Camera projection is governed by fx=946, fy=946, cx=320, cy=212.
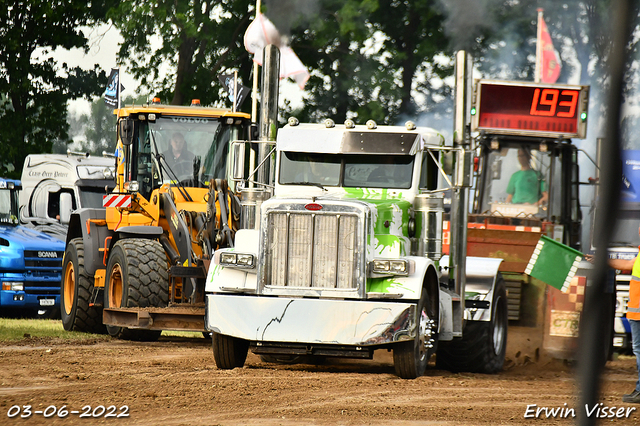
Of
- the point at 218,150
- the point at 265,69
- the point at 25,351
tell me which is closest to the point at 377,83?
the point at 218,150

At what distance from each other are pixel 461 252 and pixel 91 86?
24468 mm

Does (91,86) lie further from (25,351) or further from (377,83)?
(25,351)

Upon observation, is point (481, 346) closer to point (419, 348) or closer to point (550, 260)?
point (550, 260)

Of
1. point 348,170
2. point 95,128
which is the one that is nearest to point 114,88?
point 348,170

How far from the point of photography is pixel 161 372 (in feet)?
29.0

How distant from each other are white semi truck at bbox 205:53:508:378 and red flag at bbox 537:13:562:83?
539 inches

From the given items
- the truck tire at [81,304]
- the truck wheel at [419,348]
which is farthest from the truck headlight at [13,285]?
the truck wheel at [419,348]

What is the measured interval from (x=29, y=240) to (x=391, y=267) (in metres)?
10.3

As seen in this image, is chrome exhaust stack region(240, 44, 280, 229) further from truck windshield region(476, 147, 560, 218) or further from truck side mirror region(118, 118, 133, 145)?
truck windshield region(476, 147, 560, 218)

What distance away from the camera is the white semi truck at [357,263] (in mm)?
8594

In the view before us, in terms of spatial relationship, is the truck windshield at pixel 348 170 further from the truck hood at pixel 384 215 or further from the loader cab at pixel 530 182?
the loader cab at pixel 530 182

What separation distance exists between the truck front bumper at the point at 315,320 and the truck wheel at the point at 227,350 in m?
0.34

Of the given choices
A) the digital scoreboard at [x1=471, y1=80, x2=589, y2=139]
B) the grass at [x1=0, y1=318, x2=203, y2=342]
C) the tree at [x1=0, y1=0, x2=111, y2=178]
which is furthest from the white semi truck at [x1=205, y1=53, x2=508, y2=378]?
the tree at [x1=0, y1=0, x2=111, y2=178]

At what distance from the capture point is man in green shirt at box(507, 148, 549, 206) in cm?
1326
